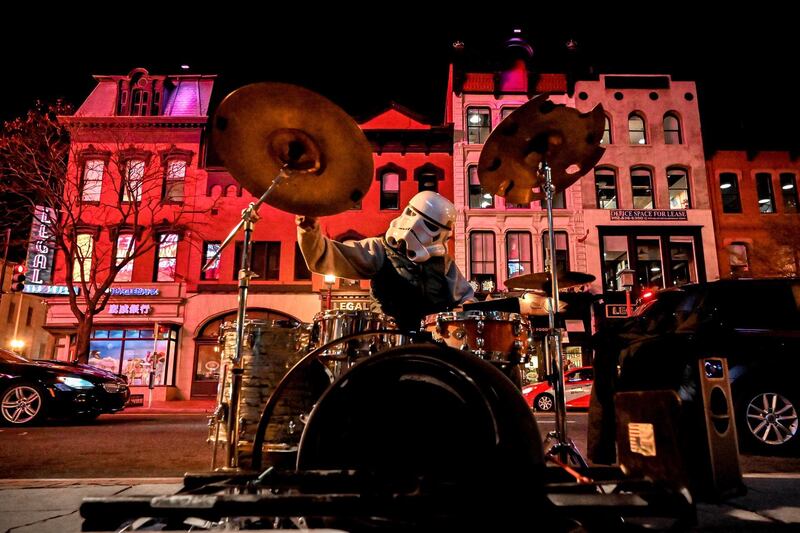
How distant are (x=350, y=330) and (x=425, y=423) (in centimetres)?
196

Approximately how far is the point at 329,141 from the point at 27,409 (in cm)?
898

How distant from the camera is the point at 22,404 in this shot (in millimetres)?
8227

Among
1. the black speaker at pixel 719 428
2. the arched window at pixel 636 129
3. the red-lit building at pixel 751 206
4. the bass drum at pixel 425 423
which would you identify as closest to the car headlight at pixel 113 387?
the bass drum at pixel 425 423

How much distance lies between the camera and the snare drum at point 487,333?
3.88 meters

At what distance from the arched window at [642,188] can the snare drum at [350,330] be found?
20924 mm

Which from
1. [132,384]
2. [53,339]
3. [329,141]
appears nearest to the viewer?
[329,141]

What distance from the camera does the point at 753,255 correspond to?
19.9 metres

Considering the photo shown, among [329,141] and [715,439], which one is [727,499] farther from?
[329,141]

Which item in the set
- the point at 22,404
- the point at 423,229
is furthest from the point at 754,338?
the point at 22,404

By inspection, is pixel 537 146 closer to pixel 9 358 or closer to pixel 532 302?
pixel 532 302

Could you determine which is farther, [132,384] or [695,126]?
[695,126]

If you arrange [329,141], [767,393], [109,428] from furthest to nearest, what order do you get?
1. [109,428]
2. [767,393]
3. [329,141]

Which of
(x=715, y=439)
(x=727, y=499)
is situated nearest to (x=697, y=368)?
(x=715, y=439)

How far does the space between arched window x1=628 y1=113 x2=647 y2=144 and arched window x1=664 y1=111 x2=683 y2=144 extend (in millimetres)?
1023
